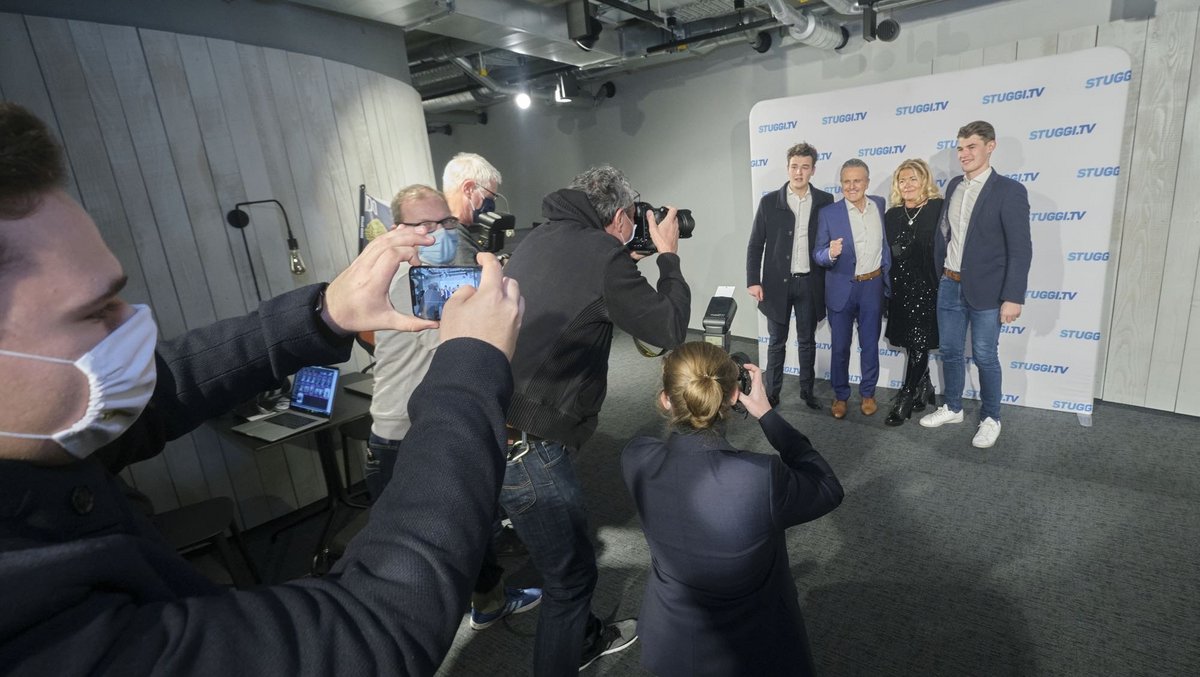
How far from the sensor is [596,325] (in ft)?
5.58

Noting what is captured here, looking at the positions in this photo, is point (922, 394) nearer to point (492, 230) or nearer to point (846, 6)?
point (846, 6)

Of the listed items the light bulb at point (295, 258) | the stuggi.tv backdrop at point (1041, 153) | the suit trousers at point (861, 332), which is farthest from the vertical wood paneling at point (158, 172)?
the stuggi.tv backdrop at point (1041, 153)

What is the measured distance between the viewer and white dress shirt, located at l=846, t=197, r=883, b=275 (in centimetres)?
353

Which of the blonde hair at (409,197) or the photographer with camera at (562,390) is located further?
the blonde hair at (409,197)

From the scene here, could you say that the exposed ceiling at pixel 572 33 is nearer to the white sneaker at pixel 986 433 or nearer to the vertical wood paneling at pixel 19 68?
the vertical wood paneling at pixel 19 68

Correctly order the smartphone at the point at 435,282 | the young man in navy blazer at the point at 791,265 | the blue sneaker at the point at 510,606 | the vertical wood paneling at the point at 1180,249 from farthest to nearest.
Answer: the young man in navy blazer at the point at 791,265, the vertical wood paneling at the point at 1180,249, the blue sneaker at the point at 510,606, the smartphone at the point at 435,282

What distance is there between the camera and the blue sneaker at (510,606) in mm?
2233

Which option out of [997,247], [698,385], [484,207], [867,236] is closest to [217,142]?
[484,207]

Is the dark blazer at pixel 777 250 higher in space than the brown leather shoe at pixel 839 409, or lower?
higher

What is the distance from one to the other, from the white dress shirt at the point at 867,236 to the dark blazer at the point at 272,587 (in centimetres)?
342

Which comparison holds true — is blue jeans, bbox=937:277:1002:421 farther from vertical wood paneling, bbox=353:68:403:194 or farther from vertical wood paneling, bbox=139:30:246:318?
vertical wood paneling, bbox=139:30:246:318

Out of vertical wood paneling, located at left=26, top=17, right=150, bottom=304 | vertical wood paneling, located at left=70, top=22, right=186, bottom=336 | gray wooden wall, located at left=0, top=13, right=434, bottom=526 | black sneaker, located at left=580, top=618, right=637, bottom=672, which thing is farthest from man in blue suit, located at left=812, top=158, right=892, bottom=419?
vertical wood paneling, located at left=26, top=17, right=150, bottom=304

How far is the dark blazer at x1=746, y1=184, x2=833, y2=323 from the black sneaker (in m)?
2.41

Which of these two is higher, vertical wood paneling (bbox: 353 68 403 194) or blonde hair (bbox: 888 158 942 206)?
vertical wood paneling (bbox: 353 68 403 194)
